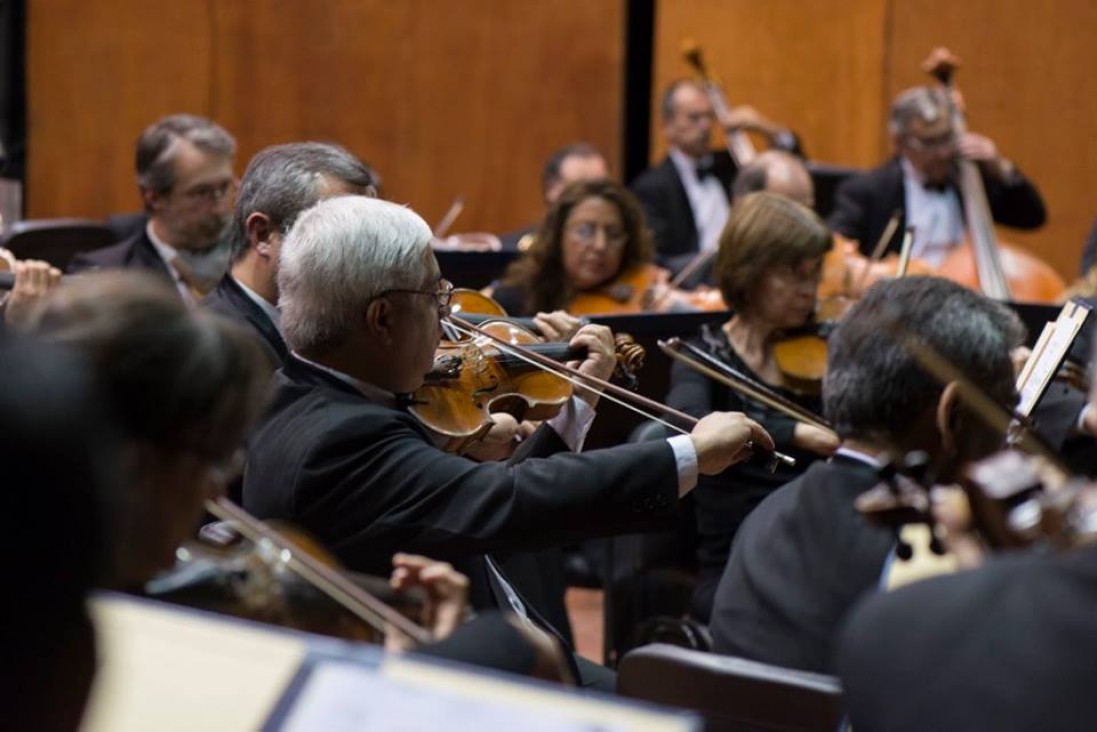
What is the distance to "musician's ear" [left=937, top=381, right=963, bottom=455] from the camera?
1952 mm

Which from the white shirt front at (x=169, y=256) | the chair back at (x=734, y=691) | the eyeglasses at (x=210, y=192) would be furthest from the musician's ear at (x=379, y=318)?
the eyeglasses at (x=210, y=192)

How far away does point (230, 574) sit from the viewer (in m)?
1.44

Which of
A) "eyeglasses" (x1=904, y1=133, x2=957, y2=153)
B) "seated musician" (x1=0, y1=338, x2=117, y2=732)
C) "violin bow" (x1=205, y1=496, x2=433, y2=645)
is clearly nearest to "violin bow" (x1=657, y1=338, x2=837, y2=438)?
"violin bow" (x1=205, y1=496, x2=433, y2=645)

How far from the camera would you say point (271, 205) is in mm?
2938

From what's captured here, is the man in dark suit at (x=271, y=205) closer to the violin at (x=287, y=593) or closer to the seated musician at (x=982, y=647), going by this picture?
the violin at (x=287, y=593)

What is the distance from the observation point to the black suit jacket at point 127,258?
13.5ft

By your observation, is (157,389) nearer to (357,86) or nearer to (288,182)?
(288,182)

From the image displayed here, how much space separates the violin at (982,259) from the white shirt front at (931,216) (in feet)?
0.14

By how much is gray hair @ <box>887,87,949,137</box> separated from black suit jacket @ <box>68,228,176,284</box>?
2804 millimetres

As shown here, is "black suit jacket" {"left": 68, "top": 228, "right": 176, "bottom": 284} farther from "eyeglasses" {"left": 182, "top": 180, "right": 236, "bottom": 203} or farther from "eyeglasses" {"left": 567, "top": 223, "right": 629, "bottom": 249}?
"eyeglasses" {"left": 567, "top": 223, "right": 629, "bottom": 249}

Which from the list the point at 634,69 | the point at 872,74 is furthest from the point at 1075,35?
the point at 634,69

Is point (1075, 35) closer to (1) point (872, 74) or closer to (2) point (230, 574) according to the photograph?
(1) point (872, 74)

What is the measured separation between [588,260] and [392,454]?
7.77 ft

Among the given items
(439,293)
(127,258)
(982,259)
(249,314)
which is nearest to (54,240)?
(127,258)
